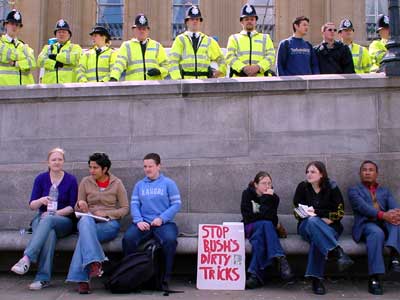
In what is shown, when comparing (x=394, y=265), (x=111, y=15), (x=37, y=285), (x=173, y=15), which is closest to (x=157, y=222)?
(x=37, y=285)

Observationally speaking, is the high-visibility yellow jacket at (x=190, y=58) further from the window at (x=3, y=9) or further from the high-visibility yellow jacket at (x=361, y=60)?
the window at (x=3, y=9)

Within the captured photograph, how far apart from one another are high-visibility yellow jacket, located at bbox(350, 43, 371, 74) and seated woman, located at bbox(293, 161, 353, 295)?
3886 mm

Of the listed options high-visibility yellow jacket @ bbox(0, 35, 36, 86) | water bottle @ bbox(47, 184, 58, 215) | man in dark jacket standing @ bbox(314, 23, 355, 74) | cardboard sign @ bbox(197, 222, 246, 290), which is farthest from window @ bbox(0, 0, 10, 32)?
cardboard sign @ bbox(197, 222, 246, 290)

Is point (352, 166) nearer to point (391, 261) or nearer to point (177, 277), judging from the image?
point (391, 261)

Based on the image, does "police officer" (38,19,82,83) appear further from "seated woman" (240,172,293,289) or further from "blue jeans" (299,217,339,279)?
"blue jeans" (299,217,339,279)

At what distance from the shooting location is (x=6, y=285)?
6844 millimetres

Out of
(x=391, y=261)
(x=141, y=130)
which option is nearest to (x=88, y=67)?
(x=141, y=130)

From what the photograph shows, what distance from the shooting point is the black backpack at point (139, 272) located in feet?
20.6

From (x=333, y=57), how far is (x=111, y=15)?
611 inches

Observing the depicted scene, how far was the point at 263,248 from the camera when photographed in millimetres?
6641

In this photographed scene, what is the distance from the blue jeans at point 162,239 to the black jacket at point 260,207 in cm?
93

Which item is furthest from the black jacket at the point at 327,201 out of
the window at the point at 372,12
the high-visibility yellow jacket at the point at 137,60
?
the window at the point at 372,12

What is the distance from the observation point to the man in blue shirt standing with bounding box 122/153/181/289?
6.67m

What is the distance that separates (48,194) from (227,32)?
1595 cm
